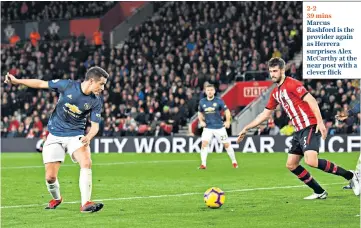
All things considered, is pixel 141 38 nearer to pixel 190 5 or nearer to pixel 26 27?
pixel 190 5

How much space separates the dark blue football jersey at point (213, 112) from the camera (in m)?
22.4

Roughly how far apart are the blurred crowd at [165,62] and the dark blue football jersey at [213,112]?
11.0 meters

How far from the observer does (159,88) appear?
36.5 metres

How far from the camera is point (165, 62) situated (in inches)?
1519

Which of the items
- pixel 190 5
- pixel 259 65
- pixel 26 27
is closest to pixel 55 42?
pixel 26 27

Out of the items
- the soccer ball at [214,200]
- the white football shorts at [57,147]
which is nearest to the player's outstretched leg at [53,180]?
the white football shorts at [57,147]

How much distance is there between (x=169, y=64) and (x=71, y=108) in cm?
2632

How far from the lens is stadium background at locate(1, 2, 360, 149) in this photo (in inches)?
1344

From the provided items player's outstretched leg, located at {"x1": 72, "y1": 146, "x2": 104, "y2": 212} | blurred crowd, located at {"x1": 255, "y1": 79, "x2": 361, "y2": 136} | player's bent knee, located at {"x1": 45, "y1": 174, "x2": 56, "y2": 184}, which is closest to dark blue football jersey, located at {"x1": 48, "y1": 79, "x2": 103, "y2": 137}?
player's outstretched leg, located at {"x1": 72, "y1": 146, "x2": 104, "y2": 212}

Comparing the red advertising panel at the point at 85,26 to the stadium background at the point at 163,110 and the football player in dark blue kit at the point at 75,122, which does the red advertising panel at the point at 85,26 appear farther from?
the football player in dark blue kit at the point at 75,122

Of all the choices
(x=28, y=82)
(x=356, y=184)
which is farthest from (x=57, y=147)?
(x=356, y=184)

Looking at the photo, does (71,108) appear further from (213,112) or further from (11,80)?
(213,112)

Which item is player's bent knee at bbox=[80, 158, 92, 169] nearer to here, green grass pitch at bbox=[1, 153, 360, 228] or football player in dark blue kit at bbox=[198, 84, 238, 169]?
green grass pitch at bbox=[1, 153, 360, 228]

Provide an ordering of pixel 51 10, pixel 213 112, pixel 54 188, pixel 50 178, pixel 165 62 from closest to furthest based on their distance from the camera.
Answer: pixel 50 178 < pixel 54 188 < pixel 213 112 < pixel 165 62 < pixel 51 10
